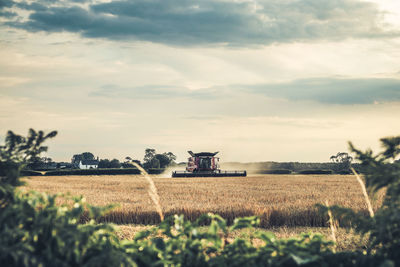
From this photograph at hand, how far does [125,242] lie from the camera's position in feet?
9.79

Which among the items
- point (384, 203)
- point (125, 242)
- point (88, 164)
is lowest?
point (125, 242)

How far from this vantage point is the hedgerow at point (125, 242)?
2.53 meters

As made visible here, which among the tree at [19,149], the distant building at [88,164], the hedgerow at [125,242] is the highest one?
the distant building at [88,164]

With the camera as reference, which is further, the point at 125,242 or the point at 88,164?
the point at 88,164

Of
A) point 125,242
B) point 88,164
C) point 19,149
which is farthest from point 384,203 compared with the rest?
point 88,164

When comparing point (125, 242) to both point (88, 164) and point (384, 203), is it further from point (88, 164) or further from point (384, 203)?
point (88, 164)

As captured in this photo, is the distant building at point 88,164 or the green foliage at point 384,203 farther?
the distant building at point 88,164

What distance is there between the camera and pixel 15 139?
119 inches

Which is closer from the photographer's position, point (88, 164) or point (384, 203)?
point (384, 203)

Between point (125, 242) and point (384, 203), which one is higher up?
point (384, 203)

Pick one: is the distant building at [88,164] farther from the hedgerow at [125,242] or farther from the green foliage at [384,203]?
the green foliage at [384,203]

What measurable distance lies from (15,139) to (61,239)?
0.98m

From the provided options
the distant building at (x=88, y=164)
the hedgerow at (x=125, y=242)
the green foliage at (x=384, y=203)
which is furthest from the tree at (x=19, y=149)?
the distant building at (x=88, y=164)

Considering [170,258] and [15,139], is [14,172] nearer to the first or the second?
[15,139]
